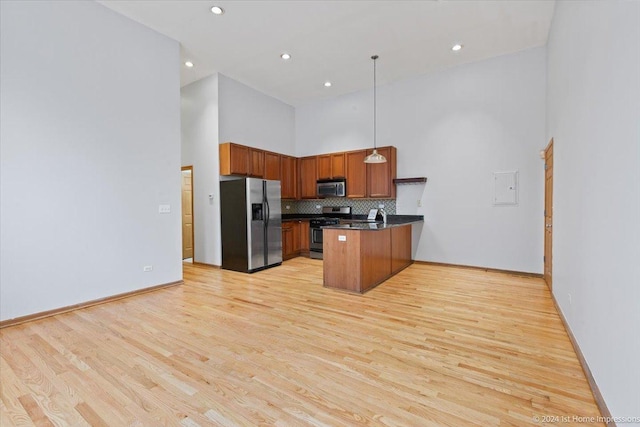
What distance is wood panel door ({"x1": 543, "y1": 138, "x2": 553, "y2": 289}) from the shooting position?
3789 mm

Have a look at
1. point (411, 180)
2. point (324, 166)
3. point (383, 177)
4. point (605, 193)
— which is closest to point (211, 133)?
point (324, 166)

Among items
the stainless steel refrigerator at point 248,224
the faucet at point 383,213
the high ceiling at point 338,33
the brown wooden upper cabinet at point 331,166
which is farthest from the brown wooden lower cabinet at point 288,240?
the high ceiling at point 338,33

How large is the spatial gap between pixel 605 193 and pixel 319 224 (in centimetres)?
521

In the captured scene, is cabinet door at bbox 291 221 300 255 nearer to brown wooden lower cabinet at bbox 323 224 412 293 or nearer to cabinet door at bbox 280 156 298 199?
cabinet door at bbox 280 156 298 199

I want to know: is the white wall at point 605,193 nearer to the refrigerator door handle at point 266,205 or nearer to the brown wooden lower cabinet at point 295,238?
the refrigerator door handle at point 266,205

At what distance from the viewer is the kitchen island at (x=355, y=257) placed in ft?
12.8

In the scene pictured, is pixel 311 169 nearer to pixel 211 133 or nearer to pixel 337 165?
pixel 337 165

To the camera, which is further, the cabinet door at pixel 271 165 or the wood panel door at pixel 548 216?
the cabinet door at pixel 271 165

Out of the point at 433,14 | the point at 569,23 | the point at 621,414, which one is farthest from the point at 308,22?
the point at 621,414

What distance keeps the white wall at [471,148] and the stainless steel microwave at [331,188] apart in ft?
3.39

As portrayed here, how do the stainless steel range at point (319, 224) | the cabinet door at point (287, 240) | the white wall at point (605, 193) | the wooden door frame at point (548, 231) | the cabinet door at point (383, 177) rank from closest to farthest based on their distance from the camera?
the white wall at point (605, 193) < the wooden door frame at point (548, 231) < the cabinet door at point (383, 177) < the cabinet door at point (287, 240) < the stainless steel range at point (319, 224)

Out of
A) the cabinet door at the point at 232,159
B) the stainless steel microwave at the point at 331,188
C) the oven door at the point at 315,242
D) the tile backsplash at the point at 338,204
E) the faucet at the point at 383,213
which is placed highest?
the cabinet door at the point at 232,159

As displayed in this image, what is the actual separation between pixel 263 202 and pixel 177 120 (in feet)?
6.49

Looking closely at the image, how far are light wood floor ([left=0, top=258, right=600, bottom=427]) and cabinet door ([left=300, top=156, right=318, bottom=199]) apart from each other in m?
3.66
